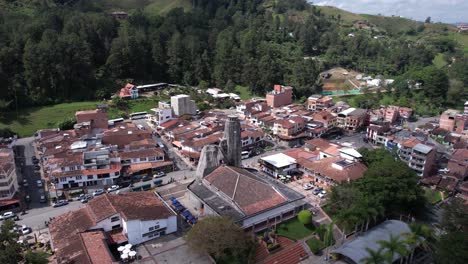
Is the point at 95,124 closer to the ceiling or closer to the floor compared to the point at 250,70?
closer to the floor

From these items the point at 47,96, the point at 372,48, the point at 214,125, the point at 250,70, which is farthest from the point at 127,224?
the point at 372,48

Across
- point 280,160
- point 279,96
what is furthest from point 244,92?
point 280,160

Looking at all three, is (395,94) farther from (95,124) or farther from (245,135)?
(95,124)

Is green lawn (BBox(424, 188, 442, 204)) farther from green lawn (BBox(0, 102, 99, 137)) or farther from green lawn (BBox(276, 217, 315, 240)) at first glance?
green lawn (BBox(0, 102, 99, 137))

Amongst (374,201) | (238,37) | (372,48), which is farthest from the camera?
(372,48)

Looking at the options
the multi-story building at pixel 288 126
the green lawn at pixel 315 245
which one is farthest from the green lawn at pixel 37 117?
the green lawn at pixel 315 245

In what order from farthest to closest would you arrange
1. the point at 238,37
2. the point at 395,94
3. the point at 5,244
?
the point at 238,37, the point at 395,94, the point at 5,244
